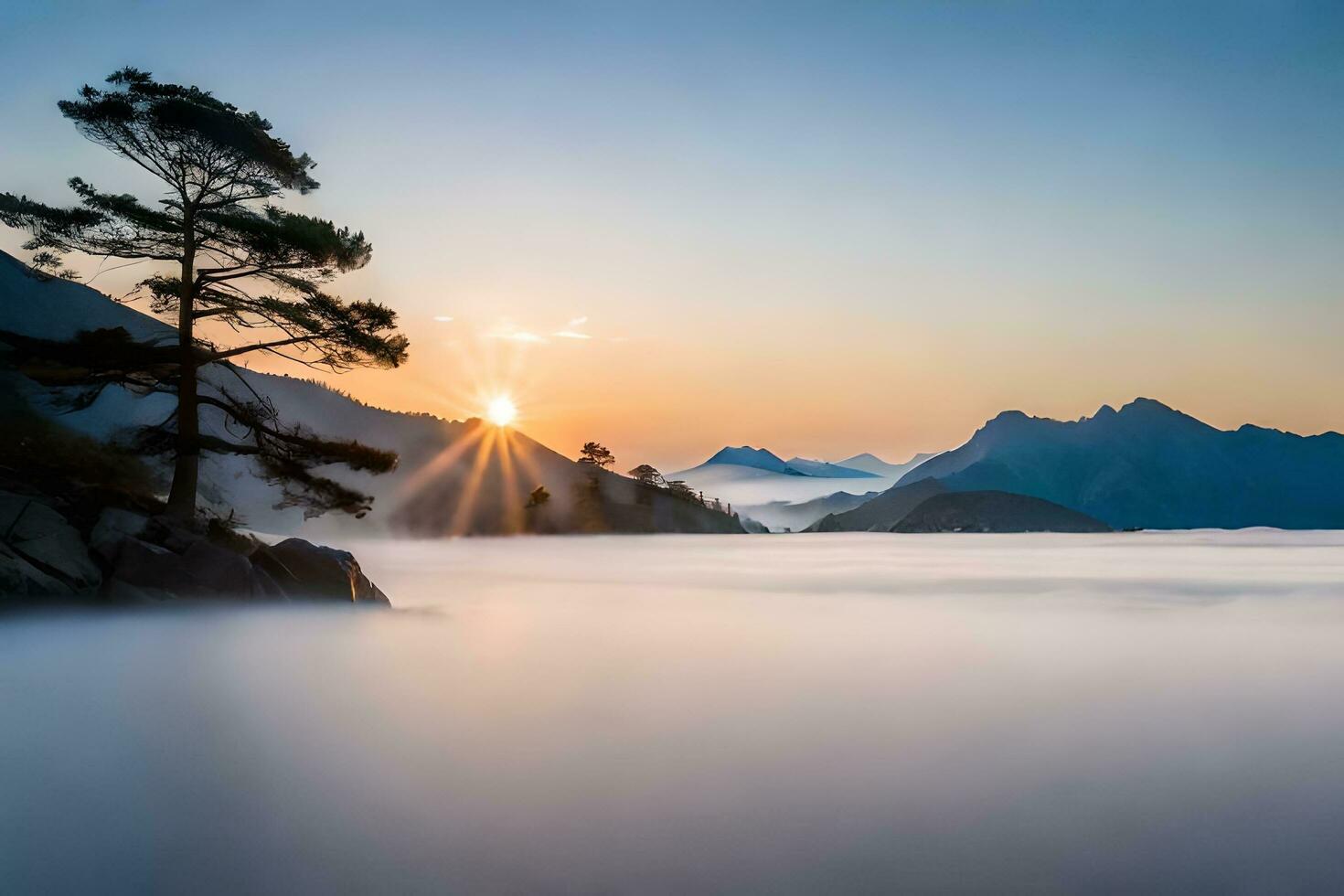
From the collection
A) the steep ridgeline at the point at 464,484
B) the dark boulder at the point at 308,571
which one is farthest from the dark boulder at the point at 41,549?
the steep ridgeline at the point at 464,484

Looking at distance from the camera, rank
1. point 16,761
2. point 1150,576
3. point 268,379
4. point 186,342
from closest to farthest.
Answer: point 16,761
point 186,342
point 1150,576
point 268,379

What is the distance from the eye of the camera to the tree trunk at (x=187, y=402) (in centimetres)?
2439

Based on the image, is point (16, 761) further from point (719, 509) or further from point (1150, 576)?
point (719, 509)

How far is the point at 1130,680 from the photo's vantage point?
1783 cm

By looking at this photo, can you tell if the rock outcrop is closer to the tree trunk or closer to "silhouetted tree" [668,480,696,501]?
the tree trunk

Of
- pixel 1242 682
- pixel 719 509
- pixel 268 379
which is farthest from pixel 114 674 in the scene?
pixel 719 509

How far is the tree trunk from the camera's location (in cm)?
2439

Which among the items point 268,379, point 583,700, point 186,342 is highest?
point 268,379

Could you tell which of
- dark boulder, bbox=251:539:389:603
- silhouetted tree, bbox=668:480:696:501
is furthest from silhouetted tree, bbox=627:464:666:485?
dark boulder, bbox=251:539:389:603

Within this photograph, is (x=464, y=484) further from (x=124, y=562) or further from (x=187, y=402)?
(x=124, y=562)

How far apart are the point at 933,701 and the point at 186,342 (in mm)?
22710

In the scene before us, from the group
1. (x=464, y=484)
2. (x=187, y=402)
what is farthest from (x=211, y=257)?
(x=464, y=484)

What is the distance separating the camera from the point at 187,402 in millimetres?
24859

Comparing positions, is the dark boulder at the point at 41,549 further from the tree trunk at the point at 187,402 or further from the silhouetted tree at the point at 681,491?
the silhouetted tree at the point at 681,491
